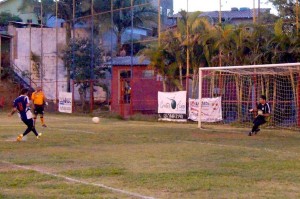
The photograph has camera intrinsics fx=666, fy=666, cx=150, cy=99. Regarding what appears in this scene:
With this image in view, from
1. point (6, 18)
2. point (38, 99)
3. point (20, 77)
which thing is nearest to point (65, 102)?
point (20, 77)

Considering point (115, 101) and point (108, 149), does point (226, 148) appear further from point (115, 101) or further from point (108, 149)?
point (115, 101)

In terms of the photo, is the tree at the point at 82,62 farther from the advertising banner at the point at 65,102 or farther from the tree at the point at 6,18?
the tree at the point at 6,18

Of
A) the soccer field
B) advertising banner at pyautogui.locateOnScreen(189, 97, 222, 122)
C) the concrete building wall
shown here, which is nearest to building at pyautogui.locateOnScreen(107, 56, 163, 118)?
advertising banner at pyautogui.locateOnScreen(189, 97, 222, 122)

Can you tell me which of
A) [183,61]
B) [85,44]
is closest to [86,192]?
[183,61]

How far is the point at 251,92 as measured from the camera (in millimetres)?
30016

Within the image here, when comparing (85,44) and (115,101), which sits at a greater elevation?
(85,44)

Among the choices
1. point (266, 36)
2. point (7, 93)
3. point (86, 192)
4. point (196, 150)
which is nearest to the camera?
point (86, 192)

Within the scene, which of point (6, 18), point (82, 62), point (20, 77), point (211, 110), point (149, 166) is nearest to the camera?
point (149, 166)

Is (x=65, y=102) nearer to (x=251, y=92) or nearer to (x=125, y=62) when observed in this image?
(x=125, y=62)

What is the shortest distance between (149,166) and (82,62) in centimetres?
3166

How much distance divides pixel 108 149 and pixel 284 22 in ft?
49.7

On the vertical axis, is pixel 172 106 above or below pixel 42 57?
below

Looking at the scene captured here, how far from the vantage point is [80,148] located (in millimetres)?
18109

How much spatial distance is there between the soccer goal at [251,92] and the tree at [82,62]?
13508mm
